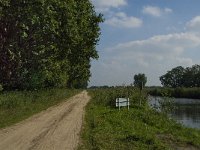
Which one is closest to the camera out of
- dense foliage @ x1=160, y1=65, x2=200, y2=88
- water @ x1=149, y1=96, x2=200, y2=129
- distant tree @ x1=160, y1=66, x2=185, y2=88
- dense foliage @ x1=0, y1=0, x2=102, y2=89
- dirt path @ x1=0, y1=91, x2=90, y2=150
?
dirt path @ x1=0, y1=91, x2=90, y2=150

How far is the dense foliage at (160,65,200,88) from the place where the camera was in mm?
167000

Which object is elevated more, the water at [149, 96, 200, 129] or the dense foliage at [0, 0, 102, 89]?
the dense foliage at [0, 0, 102, 89]

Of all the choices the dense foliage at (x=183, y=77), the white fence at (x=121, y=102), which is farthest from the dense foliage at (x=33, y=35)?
the dense foliage at (x=183, y=77)

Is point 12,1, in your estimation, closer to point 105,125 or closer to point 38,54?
point 38,54

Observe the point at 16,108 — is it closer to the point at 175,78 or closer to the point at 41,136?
the point at 41,136

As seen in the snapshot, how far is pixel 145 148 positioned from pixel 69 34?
21645 mm

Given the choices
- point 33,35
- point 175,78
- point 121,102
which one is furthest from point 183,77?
point 33,35

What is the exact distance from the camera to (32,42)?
105 feet

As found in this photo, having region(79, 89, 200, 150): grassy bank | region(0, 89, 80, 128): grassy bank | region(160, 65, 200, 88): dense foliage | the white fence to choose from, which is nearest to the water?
the white fence

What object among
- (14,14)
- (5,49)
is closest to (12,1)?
(14,14)

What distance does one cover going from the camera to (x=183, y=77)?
180500 millimetres

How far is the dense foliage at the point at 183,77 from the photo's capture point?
167 m

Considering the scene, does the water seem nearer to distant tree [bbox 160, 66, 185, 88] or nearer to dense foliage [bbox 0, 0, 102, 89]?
dense foliage [bbox 0, 0, 102, 89]

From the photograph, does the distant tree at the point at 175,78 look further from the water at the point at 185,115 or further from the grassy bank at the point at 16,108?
the grassy bank at the point at 16,108
